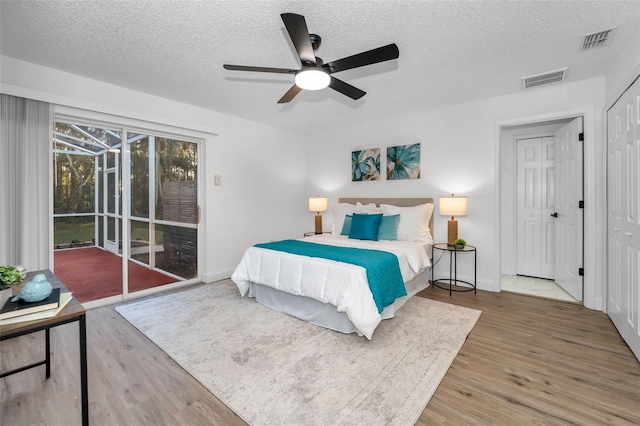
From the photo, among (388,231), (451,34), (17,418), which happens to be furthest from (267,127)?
(17,418)

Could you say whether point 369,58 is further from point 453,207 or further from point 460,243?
point 460,243

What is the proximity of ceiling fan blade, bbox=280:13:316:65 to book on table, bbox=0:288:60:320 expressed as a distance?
186 cm

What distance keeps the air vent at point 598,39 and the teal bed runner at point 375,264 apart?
2.48 meters

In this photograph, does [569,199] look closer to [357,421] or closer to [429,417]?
[429,417]

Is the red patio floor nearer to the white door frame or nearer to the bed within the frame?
the bed

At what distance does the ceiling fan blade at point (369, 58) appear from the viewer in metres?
1.95

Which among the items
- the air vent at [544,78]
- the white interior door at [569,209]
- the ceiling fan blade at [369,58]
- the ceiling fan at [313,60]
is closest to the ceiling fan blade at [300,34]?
the ceiling fan at [313,60]

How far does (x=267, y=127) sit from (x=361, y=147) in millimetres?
1701

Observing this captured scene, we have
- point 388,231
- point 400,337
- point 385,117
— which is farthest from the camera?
point 385,117

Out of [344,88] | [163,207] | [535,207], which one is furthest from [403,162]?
[163,207]

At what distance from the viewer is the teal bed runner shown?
101 inches

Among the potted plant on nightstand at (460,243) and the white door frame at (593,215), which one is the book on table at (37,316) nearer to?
the potted plant on nightstand at (460,243)

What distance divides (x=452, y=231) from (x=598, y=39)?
7.63 feet

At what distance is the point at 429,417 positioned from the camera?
163 centimetres
